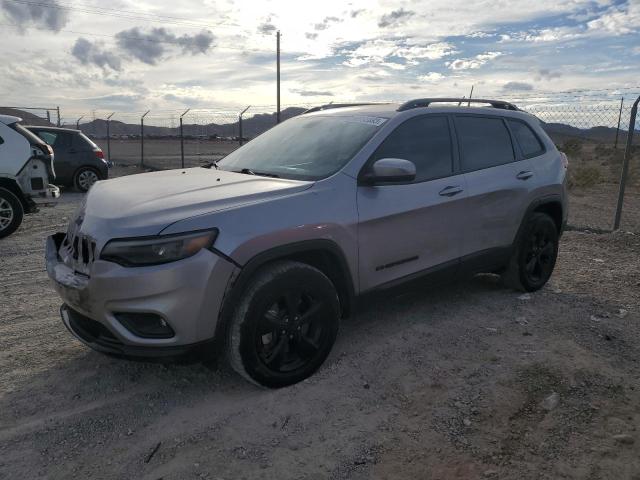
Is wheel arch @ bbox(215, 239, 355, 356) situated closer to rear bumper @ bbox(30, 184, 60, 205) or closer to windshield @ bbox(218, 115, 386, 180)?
windshield @ bbox(218, 115, 386, 180)

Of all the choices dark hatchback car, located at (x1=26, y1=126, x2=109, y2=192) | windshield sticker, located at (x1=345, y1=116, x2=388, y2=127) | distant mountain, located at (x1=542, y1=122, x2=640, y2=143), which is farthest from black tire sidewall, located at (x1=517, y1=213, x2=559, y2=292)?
dark hatchback car, located at (x1=26, y1=126, x2=109, y2=192)

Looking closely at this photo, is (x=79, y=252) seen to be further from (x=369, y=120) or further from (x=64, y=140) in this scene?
(x=64, y=140)

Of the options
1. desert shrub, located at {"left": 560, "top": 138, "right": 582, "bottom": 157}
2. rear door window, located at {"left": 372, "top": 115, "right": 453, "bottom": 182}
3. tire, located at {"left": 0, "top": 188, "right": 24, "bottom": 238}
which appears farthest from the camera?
desert shrub, located at {"left": 560, "top": 138, "right": 582, "bottom": 157}

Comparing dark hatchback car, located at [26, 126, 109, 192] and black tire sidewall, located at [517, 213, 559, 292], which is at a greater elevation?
dark hatchback car, located at [26, 126, 109, 192]

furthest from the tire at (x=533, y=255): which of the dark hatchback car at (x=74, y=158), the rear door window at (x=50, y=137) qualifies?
the rear door window at (x=50, y=137)

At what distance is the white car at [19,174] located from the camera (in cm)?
773

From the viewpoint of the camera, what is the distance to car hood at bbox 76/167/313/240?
115 inches

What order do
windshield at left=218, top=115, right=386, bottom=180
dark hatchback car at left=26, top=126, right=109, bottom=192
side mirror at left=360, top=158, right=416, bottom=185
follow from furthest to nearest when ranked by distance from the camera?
dark hatchback car at left=26, top=126, right=109, bottom=192, windshield at left=218, top=115, right=386, bottom=180, side mirror at left=360, top=158, right=416, bottom=185

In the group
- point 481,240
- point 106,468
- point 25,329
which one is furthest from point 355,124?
point 25,329

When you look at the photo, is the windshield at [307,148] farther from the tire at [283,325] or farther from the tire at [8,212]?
the tire at [8,212]

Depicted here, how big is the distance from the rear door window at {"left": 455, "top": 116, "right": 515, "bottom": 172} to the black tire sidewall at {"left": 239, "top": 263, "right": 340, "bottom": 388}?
5.87 ft

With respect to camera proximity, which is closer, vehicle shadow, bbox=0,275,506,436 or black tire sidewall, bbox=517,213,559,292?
vehicle shadow, bbox=0,275,506,436

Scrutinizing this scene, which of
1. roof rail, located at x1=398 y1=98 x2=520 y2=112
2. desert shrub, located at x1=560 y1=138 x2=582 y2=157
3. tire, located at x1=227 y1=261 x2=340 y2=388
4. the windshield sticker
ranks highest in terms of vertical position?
desert shrub, located at x1=560 y1=138 x2=582 y2=157

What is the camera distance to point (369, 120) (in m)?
4.06
